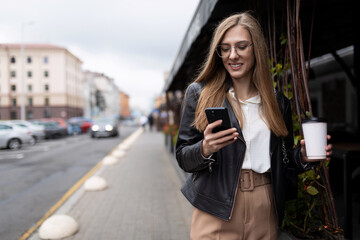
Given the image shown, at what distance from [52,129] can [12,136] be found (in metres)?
7.81

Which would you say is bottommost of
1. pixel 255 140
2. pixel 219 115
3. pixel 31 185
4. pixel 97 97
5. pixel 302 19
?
pixel 31 185

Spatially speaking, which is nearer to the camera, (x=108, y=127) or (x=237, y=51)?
(x=237, y=51)

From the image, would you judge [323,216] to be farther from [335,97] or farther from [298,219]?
[335,97]

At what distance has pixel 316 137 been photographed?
152cm

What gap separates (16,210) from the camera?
5.98 m

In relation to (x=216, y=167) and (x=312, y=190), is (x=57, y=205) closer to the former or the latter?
(x=312, y=190)

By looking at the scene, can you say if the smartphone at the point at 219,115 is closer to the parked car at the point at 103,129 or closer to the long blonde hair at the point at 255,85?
the long blonde hair at the point at 255,85

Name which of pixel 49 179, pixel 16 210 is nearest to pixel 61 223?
pixel 16 210

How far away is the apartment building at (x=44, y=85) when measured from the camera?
24.2m

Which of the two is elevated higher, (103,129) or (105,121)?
(105,121)

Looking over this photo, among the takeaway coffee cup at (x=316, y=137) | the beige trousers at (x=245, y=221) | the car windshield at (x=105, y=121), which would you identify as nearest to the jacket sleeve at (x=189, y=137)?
the beige trousers at (x=245, y=221)

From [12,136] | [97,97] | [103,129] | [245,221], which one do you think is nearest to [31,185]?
[245,221]

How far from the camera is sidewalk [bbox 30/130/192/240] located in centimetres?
447

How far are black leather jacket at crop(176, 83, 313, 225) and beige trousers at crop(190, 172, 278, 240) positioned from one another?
48mm
